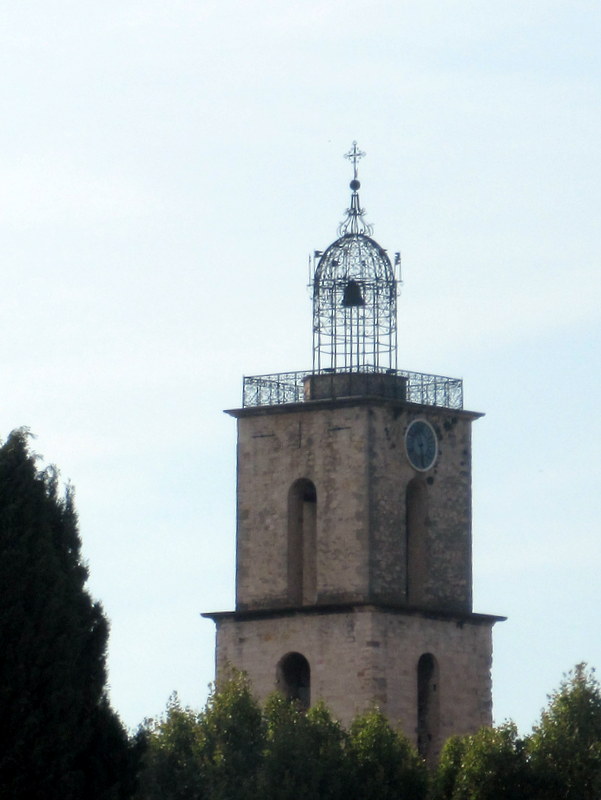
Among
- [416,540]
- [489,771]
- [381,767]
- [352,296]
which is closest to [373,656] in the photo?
[416,540]

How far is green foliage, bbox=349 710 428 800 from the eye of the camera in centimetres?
10381

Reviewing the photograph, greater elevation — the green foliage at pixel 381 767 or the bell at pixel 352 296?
the bell at pixel 352 296

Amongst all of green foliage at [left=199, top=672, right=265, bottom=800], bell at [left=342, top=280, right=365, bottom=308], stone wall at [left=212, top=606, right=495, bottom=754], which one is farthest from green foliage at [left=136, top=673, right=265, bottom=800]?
bell at [left=342, top=280, right=365, bottom=308]

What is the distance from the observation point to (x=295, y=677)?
4530 inches

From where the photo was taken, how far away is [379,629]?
113125 mm

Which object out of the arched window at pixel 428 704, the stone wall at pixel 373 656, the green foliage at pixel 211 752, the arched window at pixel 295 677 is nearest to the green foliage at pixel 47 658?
the green foliage at pixel 211 752

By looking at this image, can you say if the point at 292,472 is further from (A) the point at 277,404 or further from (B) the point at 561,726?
(B) the point at 561,726

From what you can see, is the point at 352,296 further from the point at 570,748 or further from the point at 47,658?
the point at 47,658

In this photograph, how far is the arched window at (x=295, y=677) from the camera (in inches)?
4510

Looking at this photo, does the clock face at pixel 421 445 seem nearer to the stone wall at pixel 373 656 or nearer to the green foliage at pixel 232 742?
the stone wall at pixel 373 656

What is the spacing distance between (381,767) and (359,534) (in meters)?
10.9

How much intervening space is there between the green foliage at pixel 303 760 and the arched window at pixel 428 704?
9.67m

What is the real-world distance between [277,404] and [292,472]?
1978 millimetres

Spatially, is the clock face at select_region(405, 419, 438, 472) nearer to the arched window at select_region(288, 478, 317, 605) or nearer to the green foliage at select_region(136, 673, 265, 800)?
the arched window at select_region(288, 478, 317, 605)
